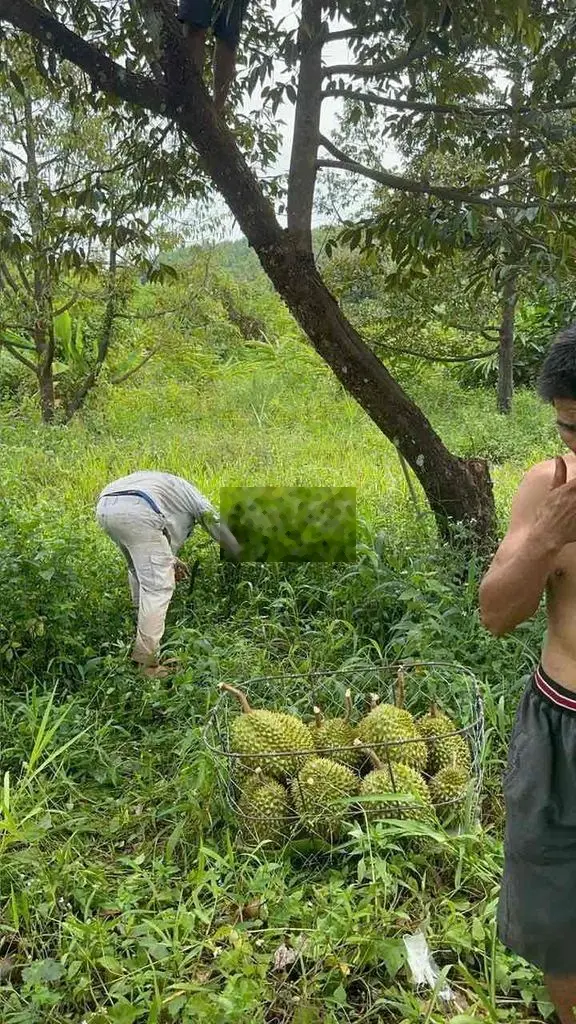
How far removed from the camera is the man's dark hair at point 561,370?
4.57 ft

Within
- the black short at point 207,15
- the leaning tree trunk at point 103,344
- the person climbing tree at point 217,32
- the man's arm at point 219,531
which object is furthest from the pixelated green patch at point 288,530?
the leaning tree trunk at point 103,344

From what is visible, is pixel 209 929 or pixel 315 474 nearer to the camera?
pixel 209 929

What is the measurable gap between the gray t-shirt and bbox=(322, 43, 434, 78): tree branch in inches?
78.9

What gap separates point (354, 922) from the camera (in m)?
1.90

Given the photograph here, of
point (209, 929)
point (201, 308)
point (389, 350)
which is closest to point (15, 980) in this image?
point (209, 929)

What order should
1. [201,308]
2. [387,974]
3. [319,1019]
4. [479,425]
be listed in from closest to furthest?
[319,1019] → [387,974] → [479,425] → [201,308]

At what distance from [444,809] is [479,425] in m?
6.10

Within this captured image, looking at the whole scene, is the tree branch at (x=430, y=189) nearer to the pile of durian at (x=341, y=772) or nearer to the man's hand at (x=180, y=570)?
the man's hand at (x=180, y=570)

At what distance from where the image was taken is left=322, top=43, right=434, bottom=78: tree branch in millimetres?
2904

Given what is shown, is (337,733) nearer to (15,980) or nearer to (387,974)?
(387,974)

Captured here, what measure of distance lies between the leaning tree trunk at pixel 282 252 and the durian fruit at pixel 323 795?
1814mm

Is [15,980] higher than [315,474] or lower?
lower

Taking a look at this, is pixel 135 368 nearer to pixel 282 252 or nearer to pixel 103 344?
pixel 103 344

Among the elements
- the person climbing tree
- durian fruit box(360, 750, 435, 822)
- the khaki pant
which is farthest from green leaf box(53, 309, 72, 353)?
durian fruit box(360, 750, 435, 822)
